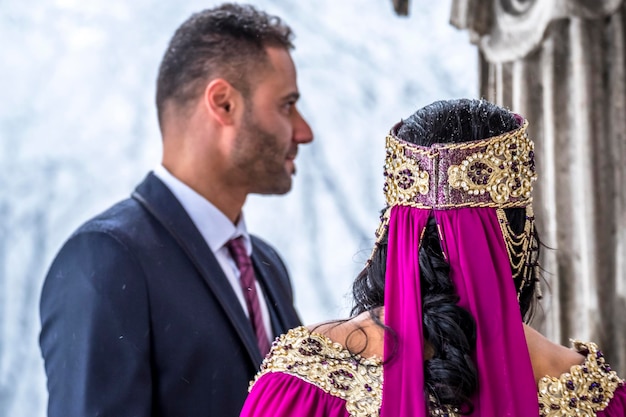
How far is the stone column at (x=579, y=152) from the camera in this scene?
2.85 metres

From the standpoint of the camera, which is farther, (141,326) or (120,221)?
(120,221)

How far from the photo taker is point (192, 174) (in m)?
2.75

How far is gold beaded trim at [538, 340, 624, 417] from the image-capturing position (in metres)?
1.53

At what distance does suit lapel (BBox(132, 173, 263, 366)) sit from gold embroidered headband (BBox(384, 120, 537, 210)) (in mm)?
968

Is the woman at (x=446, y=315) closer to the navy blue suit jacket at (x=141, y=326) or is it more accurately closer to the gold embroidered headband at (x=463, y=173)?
the gold embroidered headband at (x=463, y=173)

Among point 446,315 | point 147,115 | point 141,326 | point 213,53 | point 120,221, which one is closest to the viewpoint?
point 446,315

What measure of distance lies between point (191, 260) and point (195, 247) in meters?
0.04

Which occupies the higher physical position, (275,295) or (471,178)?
(471,178)

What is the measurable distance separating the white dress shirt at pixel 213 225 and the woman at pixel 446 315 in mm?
1090

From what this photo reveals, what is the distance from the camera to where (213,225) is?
2.69 metres

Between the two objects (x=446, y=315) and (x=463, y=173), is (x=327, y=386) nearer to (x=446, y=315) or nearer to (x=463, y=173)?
(x=446, y=315)

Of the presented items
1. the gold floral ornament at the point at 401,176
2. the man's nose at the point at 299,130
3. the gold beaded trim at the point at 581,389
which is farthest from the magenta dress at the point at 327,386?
the man's nose at the point at 299,130

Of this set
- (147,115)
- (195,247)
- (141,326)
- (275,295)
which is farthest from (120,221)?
(147,115)

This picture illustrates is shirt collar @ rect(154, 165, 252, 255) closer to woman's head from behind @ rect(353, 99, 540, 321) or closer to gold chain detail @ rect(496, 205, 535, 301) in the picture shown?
woman's head from behind @ rect(353, 99, 540, 321)
